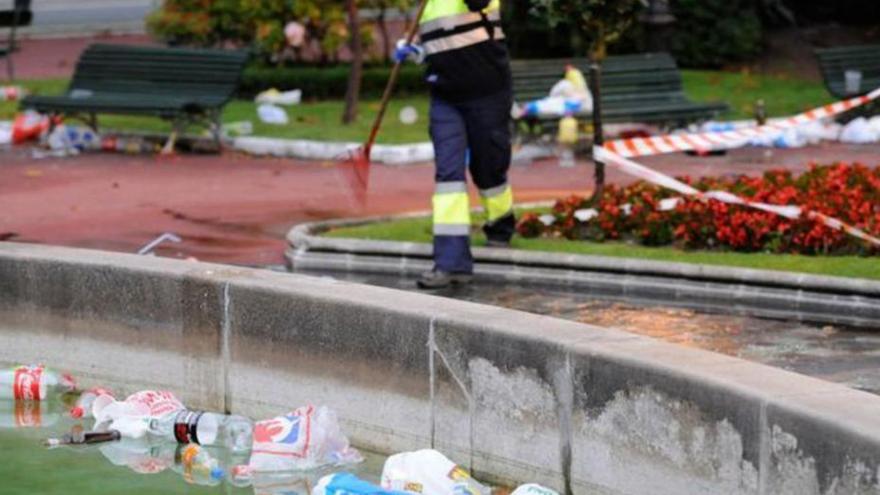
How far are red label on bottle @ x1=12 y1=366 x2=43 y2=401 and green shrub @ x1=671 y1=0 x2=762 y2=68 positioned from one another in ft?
48.6

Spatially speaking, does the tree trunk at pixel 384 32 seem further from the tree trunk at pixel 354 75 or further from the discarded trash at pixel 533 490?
the discarded trash at pixel 533 490

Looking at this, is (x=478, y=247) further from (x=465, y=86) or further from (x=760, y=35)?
(x=760, y=35)

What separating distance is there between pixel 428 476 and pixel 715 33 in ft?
56.4

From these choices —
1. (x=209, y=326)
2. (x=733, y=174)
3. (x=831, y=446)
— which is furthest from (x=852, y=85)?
(x=831, y=446)

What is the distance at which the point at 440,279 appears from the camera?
10938 millimetres

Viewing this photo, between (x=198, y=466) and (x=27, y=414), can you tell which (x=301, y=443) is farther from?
(x=27, y=414)

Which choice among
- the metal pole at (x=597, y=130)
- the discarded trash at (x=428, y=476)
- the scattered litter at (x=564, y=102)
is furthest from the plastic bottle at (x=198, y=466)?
the scattered litter at (x=564, y=102)

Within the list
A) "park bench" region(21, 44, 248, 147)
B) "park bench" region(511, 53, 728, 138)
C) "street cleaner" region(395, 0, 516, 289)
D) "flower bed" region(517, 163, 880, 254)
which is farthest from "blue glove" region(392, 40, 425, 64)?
"park bench" region(21, 44, 248, 147)

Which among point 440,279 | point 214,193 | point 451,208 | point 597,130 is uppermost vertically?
point 597,130

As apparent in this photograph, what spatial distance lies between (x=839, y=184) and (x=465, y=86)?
2.43 m

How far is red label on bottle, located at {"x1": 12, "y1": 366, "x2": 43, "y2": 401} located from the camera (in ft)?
31.7

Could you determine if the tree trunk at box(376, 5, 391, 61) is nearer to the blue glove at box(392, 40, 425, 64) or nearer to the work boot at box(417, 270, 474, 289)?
the blue glove at box(392, 40, 425, 64)

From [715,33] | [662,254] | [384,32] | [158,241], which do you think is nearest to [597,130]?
[662,254]

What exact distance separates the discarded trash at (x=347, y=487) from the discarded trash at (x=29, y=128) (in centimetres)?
1175
